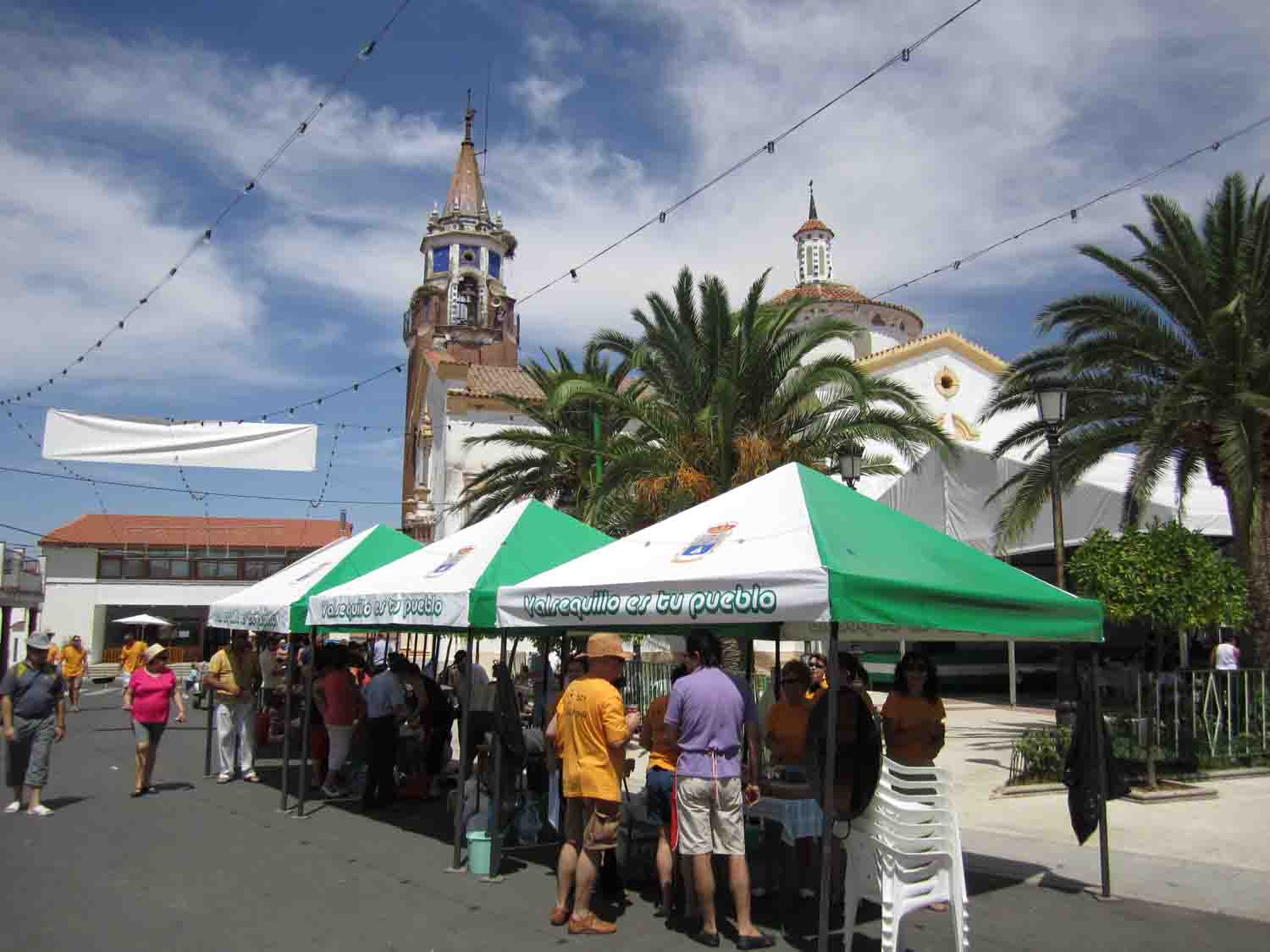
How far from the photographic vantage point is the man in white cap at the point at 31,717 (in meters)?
9.80

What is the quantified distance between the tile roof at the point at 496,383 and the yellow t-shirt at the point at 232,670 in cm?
2580

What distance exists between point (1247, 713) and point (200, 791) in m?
12.8

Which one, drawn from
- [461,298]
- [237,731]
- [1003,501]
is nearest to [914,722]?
[237,731]

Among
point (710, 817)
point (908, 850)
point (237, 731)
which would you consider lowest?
point (237, 731)

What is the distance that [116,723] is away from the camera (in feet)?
69.6

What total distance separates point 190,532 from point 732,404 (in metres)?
42.2

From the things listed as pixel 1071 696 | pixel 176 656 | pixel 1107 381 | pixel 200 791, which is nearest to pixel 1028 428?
pixel 1107 381

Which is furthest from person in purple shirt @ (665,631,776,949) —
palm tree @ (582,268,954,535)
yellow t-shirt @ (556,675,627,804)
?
palm tree @ (582,268,954,535)

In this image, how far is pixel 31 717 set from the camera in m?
9.81

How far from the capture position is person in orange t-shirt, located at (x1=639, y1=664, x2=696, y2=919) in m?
6.41

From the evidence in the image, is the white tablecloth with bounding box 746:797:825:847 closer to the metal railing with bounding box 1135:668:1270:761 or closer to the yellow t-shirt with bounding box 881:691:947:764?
the yellow t-shirt with bounding box 881:691:947:764

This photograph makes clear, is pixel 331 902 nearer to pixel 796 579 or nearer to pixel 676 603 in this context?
pixel 676 603

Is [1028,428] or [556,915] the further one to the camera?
[1028,428]

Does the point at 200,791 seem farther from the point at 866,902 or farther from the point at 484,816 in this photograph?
the point at 866,902
